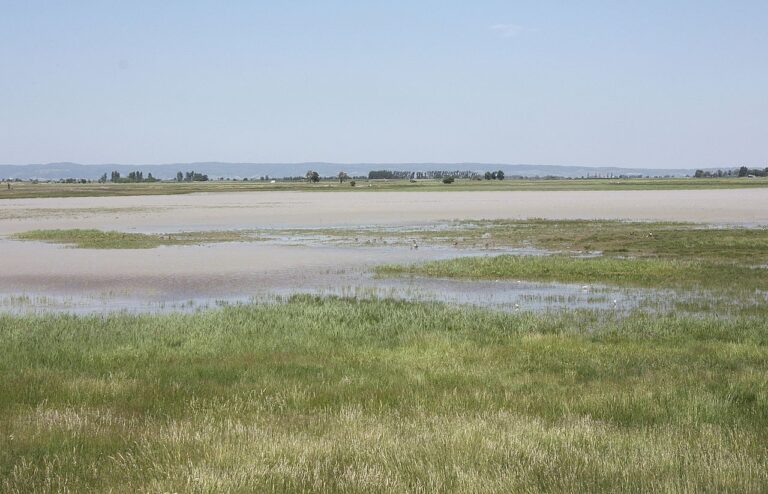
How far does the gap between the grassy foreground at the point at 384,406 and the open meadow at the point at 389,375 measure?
0.05 m

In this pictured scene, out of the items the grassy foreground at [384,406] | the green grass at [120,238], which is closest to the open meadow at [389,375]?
the grassy foreground at [384,406]

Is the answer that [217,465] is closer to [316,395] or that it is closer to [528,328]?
[316,395]

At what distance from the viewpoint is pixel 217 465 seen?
27.1ft

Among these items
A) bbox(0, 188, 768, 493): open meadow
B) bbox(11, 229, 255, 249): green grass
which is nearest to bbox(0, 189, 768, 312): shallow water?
bbox(0, 188, 768, 493): open meadow

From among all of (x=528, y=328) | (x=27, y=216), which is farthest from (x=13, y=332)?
(x=27, y=216)

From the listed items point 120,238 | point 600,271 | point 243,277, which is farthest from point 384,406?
point 120,238

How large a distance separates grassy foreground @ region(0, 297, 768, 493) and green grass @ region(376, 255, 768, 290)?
29.0ft

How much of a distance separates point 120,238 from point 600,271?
2860 cm

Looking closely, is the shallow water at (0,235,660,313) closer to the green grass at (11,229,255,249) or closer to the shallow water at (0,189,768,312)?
the shallow water at (0,189,768,312)

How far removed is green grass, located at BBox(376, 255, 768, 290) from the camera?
28.0 metres

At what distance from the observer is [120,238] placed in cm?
4825

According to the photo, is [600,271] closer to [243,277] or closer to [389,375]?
[243,277]

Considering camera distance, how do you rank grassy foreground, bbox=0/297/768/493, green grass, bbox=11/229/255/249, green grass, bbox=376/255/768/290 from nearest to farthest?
1. grassy foreground, bbox=0/297/768/493
2. green grass, bbox=376/255/768/290
3. green grass, bbox=11/229/255/249

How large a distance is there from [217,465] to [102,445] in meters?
1.61
